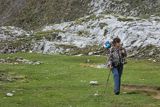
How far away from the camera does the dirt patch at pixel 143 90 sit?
35341mm

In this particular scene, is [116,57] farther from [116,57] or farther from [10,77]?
[10,77]

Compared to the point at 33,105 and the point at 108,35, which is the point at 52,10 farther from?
the point at 33,105

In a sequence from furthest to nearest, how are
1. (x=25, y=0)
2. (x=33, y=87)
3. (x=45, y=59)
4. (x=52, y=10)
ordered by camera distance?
(x=25, y=0) → (x=52, y=10) → (x=45, y=59) → (x=33, y=87)

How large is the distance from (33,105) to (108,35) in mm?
53936

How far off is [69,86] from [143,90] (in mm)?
5889

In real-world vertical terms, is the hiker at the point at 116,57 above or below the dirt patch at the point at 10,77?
above

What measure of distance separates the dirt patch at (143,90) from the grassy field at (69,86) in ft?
2.93

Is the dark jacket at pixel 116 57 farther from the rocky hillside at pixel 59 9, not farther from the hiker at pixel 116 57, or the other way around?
the rocky hillside at pixel 59 9

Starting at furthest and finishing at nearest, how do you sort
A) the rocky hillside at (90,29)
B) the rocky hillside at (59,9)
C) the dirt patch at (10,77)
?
1. the rocky hillside at (59,9)
2. the rocky hillside at (90,29)
3. the dirt patch at (10,77)

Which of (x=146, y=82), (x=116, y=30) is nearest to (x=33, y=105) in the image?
(x=146, y=82)

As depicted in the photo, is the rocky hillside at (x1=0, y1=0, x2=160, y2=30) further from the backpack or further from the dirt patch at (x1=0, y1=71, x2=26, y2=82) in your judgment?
the backpack

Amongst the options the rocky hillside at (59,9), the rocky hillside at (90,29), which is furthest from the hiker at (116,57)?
the rocky hillside at (59,9)

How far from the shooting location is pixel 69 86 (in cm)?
3912

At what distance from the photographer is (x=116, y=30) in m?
82.1
